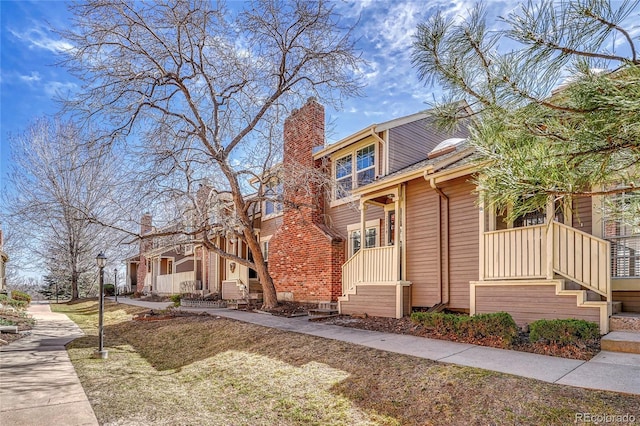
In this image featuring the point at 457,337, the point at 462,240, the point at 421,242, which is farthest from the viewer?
the point at 421,242

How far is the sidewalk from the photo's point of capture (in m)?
4.63

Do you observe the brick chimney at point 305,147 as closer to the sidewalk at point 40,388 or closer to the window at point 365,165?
the window at point 365,165

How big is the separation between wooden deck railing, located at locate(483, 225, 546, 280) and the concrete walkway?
1.84 meters

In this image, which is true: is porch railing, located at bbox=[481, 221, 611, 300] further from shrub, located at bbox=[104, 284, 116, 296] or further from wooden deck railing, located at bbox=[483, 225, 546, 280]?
shrub, located at bbox=[104, 284, 116, 296]

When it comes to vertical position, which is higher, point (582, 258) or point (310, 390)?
point (582, 258)

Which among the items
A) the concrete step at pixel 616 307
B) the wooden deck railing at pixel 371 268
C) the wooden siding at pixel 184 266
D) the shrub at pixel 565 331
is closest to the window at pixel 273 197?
the wooden deck railing at pixel 371 268

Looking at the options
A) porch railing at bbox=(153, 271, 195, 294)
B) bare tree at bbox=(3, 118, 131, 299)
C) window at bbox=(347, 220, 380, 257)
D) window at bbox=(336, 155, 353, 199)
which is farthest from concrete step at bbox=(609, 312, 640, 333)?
porch railing at bbox=(153, 271, 195, 294)

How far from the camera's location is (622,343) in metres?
5.47

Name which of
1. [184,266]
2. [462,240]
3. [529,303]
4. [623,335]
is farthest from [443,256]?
[184,266]

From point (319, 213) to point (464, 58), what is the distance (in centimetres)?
1033

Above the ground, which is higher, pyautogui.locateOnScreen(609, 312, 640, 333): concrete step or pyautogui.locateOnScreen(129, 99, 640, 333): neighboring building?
pyautogui.locateOnScreen(129, 99, 640, 333): neighboring building

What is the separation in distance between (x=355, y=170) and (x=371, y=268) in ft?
12.8

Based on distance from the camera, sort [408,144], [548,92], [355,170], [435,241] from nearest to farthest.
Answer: [548,92]
[435,241]
[408,144]
[355,170]

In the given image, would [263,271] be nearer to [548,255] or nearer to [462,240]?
[462,240]
